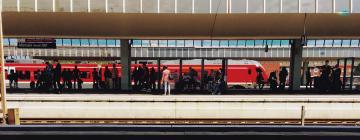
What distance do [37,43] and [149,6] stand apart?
22.3ft

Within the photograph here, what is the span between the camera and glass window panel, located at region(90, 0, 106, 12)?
40.4ft

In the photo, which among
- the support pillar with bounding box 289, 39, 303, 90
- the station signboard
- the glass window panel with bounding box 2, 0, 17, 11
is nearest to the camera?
the glass window panel with bounding box 2, 0, 17, 11

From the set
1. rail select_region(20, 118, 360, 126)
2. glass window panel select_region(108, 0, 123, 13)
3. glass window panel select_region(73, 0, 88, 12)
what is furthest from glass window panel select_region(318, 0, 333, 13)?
glass window panel select_region(73, 0, 88, 12)

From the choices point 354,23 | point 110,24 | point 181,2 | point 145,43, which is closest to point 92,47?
point 145,43

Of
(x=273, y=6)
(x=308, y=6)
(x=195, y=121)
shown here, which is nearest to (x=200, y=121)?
(x=195, y=121)

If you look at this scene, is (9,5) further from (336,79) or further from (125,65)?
(336,79)

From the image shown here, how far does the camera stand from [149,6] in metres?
12.5

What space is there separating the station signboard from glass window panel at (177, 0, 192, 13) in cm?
718

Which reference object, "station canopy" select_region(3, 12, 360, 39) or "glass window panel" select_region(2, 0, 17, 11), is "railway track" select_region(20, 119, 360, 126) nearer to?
"station canopy" select_region(3, 12, 360, 39)

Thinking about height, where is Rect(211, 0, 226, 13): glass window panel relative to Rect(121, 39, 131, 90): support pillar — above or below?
above
